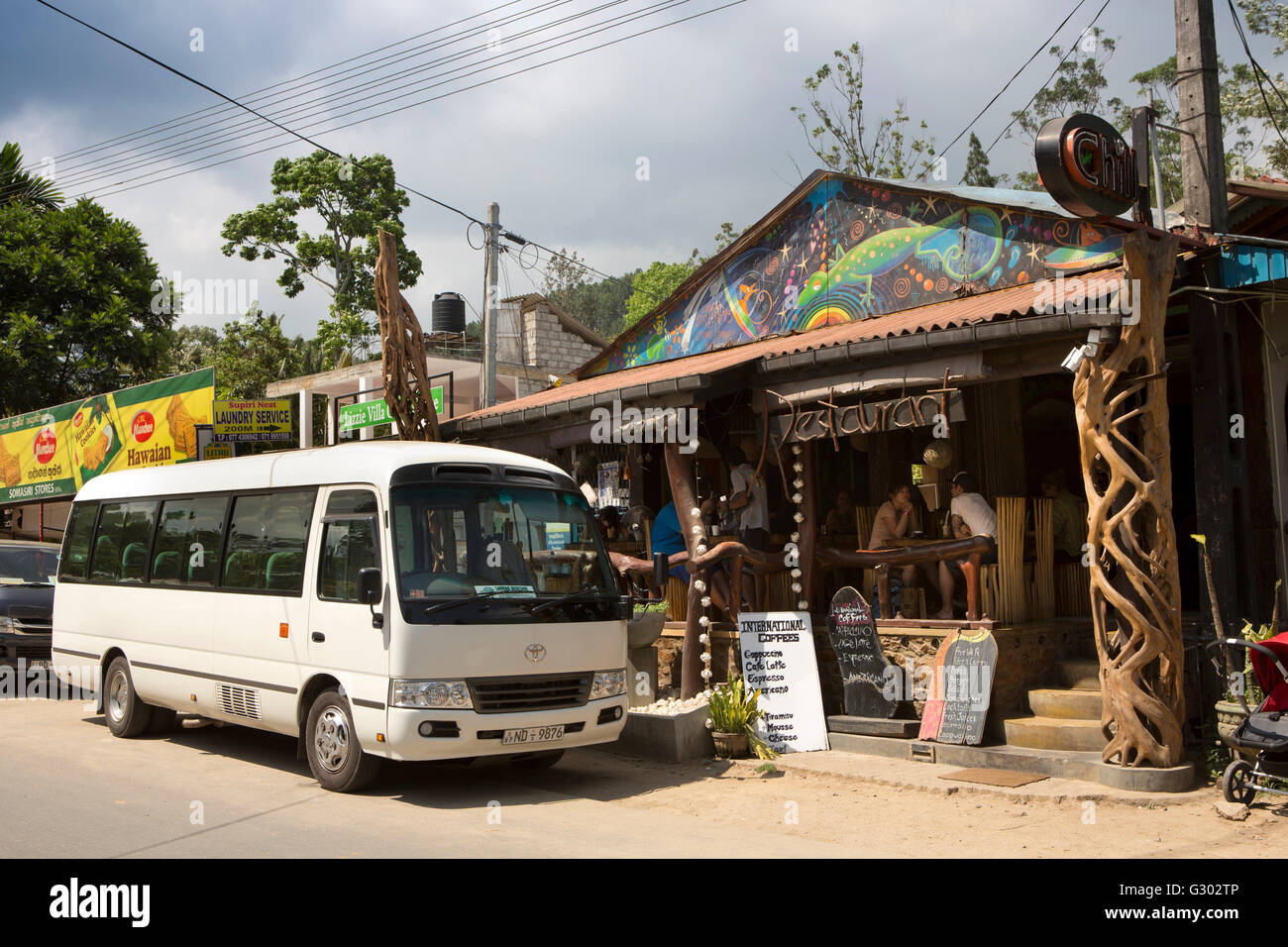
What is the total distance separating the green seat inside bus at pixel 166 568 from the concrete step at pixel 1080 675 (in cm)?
811

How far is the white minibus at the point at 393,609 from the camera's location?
7.42 meters

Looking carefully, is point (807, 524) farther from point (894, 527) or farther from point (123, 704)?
point (123, 704)

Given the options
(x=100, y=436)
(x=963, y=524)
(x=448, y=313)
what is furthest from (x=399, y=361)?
(x=448, y=313)

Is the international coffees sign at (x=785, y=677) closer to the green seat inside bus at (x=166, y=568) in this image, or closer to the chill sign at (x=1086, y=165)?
the chill sign at (x=1086, y=165)

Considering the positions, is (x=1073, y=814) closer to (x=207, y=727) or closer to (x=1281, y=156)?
(x=207, y=727)

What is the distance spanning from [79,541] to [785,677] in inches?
306

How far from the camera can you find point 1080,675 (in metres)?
9.25

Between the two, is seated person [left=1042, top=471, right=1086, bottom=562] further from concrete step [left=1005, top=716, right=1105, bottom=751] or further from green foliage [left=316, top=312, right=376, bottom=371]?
green foliage [left=316, top=312, right=376, bottom=371]

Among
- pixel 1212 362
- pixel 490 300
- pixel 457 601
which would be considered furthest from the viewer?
pixel 490 300

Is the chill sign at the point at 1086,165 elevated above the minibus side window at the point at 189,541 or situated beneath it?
elevated above

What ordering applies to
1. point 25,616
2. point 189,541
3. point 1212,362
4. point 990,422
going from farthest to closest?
point 25,616 < point 990,422 < point 189,541 < point 1212,362

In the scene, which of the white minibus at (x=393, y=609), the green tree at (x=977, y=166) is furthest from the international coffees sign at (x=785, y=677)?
the green tree at (x=977, y=166)

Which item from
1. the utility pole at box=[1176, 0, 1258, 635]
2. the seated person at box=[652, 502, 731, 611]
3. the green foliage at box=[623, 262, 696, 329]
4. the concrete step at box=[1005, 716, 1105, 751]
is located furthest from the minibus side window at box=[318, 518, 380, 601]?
the green foliage at box=[623, 262, 696, 329]

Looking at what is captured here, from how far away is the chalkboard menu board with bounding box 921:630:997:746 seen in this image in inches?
348
